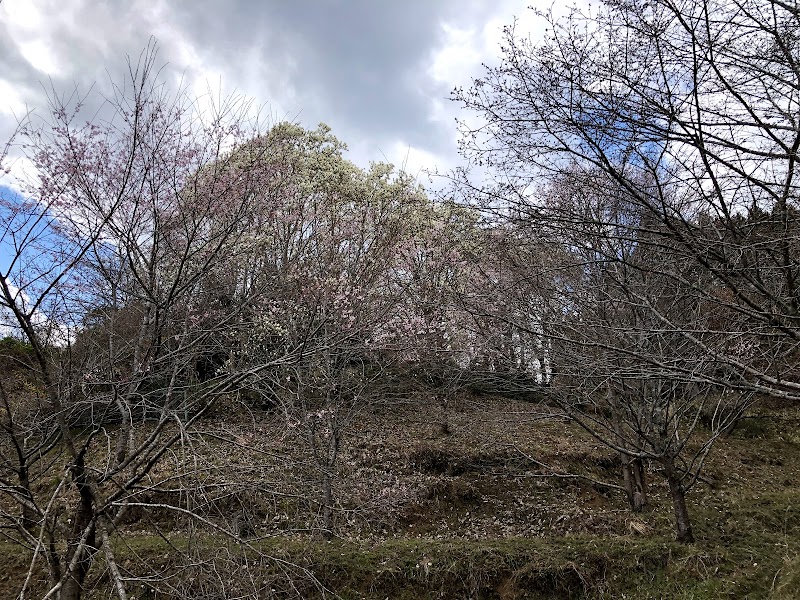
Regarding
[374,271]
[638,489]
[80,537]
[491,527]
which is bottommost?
[491,527]

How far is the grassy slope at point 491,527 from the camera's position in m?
5.27

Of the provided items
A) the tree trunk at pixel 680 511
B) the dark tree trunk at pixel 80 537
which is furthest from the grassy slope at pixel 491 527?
the dark tree trunk at pixel 80 537

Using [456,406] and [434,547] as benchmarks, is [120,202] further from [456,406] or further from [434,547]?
[456,406]

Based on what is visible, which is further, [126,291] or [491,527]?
[491,527]

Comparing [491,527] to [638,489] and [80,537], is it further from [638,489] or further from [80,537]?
[80,537]

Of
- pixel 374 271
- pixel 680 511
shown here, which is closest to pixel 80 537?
pixel 374 271

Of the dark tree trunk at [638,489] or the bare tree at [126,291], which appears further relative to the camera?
the dark tree trunk at [638,489]

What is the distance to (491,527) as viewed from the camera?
778 cm

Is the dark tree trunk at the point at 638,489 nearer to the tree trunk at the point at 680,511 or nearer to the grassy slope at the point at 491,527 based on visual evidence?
the grassy slope at the point at 491,527

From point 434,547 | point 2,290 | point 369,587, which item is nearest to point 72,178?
point 2,290

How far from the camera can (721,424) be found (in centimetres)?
636

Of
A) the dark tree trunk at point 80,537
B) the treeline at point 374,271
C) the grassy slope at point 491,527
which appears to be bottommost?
the grassy slope at point 491,527

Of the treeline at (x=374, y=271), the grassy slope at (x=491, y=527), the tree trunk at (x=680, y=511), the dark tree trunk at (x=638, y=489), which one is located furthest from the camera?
the dark tree trunk at (x=638, y=489)

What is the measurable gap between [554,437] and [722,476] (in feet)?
10.2
